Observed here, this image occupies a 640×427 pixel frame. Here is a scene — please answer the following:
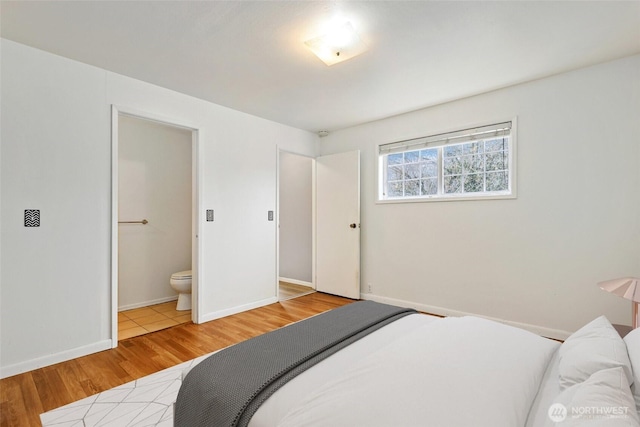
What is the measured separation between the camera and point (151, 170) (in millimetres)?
4023

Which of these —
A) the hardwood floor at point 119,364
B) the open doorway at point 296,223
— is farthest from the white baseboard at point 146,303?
the open doorway at point 296,223

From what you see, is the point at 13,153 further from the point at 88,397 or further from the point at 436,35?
the point at 436,35

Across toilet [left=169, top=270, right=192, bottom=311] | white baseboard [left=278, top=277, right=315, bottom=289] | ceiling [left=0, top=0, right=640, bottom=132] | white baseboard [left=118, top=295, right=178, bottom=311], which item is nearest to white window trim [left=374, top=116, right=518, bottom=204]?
ceiling [left=0, top=0, right=640, bottom=132]

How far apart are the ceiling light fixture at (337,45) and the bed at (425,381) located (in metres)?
1.93

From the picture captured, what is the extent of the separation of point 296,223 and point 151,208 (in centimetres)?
225

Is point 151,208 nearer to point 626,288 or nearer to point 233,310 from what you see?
point 233,310

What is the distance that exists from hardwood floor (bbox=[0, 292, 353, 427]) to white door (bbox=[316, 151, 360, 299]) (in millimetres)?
853

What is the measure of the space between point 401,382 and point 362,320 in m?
0.74

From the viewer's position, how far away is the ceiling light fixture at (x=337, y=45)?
208cm

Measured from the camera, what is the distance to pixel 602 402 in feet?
2.58

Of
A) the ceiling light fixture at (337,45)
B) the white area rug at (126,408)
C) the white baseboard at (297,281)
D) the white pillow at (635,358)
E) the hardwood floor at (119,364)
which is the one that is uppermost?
the ceiling light fixture at (337,45)

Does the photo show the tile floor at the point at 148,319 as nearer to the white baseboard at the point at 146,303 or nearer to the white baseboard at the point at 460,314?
the white baseboard at the point at 146,303

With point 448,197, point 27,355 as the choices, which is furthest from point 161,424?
point 448,197

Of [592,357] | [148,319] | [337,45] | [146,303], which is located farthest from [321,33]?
[146,303]
